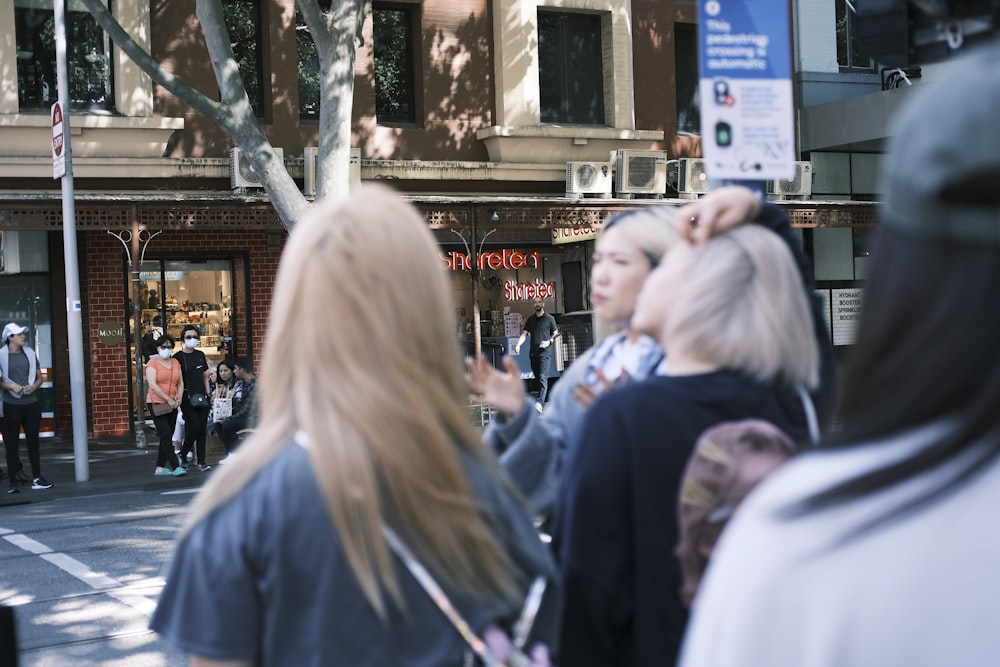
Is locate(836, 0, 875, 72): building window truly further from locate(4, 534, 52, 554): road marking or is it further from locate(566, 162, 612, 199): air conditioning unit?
locate(4, 534, 52, 554): road marking

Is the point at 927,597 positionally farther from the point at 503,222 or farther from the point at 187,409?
the point at 503,222

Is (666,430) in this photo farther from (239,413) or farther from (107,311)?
(107,311)

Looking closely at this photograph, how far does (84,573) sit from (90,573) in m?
0.06

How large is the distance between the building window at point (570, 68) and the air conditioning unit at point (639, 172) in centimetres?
102

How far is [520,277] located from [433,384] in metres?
19.1

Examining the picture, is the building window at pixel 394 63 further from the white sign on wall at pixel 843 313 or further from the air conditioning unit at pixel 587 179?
the white sign on wall at pixel 843 313

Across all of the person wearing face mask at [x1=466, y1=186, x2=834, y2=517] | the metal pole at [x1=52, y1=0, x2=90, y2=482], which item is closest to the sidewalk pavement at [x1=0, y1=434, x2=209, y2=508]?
the metal pole at [x1=52, y1=0, x2=90, y2=482]

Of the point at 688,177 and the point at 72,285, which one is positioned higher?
the point at 688,177

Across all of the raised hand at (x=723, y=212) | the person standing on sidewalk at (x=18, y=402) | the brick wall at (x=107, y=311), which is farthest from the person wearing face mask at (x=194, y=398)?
the raised hand at (x=723, y=212)

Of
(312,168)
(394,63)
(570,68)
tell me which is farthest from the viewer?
(570,68)

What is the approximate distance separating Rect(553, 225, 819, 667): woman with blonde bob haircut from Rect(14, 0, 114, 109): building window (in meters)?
16.2

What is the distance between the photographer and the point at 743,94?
4.09m

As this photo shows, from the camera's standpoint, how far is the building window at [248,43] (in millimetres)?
18219

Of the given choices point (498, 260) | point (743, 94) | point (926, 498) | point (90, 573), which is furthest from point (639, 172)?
point (926, 498)
